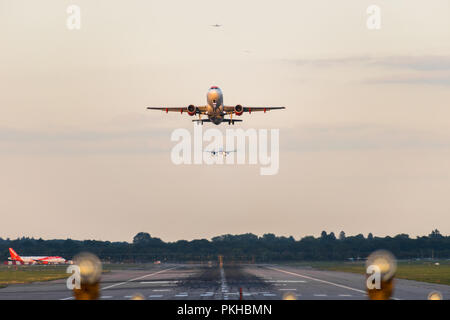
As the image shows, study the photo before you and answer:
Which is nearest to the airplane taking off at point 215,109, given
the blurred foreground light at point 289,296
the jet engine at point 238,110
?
the jet engine at point 238,110

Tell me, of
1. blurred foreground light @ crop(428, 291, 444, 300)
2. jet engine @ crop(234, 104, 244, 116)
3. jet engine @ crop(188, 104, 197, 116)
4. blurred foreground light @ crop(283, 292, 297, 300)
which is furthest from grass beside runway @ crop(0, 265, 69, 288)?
blurred foreground light @ crop(428, 291, 444, 300)

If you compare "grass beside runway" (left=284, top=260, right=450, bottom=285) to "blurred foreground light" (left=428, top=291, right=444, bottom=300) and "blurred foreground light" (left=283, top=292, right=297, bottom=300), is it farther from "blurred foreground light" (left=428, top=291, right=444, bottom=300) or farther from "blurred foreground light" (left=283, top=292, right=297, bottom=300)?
"blurred foreground light" (left=283, top=292, right=297, bottom=300)

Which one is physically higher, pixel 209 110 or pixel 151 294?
pixel 209 110

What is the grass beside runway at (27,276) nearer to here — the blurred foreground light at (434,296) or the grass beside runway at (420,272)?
the blurred foreground light at (434,296)

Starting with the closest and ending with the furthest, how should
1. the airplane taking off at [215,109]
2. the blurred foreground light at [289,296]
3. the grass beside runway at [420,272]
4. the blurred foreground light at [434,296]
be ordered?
the blurred foreground light at [289,296] < the blurred foreground light at [434,296] < the airplane taking off at [215,109] < the grass beside runway at [420,272]

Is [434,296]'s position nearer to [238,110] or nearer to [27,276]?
[238,110]
